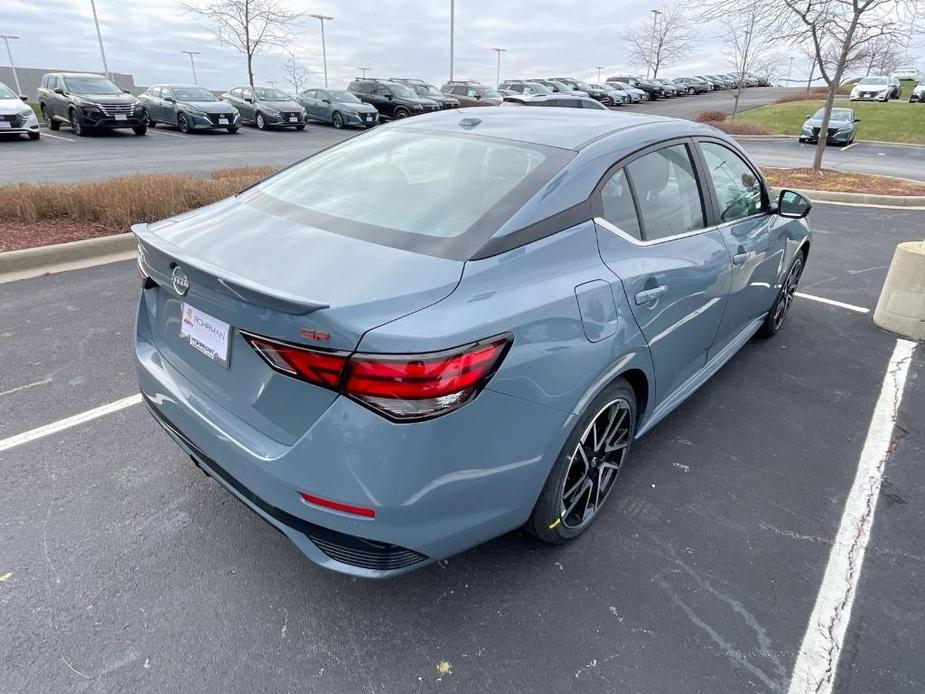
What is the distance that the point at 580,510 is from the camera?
8.57 ft

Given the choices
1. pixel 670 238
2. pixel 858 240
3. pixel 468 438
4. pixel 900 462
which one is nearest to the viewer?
pixel 468 438

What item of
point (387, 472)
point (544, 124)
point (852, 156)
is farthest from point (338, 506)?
point (852, 156)

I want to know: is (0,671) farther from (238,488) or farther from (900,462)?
(900,462)

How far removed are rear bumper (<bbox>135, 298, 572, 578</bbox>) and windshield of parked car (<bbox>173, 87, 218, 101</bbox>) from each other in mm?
22590

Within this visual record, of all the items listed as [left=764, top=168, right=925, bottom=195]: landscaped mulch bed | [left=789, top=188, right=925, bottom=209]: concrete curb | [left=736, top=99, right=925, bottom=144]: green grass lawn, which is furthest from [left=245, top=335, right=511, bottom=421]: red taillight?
[left=736, top=99, right=925, bottom=144]: green grass lawn

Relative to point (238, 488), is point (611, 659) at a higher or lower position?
lower

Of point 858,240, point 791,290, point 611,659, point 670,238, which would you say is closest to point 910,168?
point 858,240

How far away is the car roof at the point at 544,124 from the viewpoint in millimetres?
2674

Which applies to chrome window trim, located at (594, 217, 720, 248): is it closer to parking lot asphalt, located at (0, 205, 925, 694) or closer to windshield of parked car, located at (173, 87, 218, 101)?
parking lot asphalt, located at (0, 205, 925, 694)

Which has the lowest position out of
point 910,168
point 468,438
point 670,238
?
point 910,168

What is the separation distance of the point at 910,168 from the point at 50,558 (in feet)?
70.1

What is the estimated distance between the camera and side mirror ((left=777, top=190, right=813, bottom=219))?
3939mm

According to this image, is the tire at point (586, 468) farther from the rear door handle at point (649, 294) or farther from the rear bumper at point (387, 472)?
the rear door handle at point (649, 294)

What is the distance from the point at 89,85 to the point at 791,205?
831 inches
